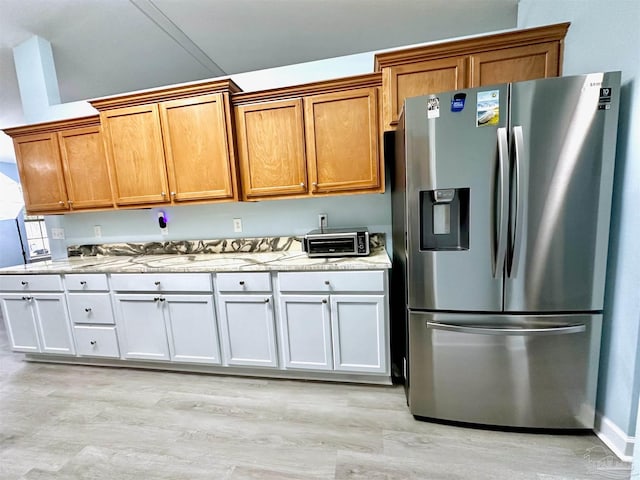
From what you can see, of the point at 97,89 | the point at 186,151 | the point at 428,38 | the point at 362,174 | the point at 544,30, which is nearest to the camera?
the point at 544,30

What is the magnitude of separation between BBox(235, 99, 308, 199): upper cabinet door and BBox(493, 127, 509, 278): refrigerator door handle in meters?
1.28

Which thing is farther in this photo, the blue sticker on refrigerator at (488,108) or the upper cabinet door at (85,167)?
the upper cabinet door at (85,167)

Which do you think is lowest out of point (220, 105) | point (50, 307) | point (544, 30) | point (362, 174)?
point (50, 307)

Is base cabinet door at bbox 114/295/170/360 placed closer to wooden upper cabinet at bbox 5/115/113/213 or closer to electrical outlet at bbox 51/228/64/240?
wooden upper cabinet at bbox 5/115/113/213

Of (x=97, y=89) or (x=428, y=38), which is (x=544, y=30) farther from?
(x=97, y=89)

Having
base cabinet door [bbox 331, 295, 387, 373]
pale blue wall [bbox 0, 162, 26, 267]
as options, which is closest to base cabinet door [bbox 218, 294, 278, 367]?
base cabinet door [bbox 331, 295, 387, 373]

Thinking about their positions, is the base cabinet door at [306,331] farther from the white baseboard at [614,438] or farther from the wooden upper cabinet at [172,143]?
the white baseboard at [614,438]

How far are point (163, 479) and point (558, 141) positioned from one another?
2.52 m

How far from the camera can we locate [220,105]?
2.12m

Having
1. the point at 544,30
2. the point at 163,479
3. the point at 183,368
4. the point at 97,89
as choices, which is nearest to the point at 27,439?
the point at 183,368

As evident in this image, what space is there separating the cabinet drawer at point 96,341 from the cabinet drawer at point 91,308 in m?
0.07

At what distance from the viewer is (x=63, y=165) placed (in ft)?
8.31

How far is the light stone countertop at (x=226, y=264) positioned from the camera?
1.86 metres

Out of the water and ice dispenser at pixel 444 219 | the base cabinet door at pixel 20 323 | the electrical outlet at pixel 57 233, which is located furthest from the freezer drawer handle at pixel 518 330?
the electrical outlet at pixel 57 233
